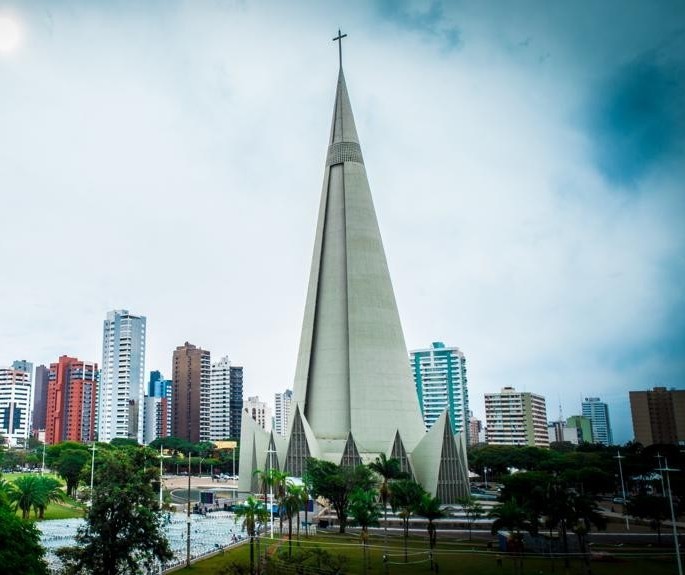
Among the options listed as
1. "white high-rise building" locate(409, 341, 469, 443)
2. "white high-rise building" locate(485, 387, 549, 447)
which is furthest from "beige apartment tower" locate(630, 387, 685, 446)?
"white high-rise building" locate(409, 341, 469, 443)

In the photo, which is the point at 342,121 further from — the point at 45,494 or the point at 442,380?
the point at 442,380

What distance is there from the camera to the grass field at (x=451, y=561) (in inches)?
1235

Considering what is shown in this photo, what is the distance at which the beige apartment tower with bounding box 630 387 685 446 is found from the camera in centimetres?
14625

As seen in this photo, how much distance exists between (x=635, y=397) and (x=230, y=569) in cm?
15169

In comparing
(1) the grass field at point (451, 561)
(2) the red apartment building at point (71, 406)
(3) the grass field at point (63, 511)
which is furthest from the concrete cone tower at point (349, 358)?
(2) the red apartment building at point (71, 406)

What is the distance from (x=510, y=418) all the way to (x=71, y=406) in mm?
116555

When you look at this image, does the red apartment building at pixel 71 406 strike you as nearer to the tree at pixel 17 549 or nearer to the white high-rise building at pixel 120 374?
the white high-rise building at pixel 120 374

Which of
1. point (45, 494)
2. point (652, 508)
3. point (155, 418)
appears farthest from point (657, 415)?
point (45, 494)

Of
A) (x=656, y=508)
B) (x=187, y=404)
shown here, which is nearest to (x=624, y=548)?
(x=656, y=508)

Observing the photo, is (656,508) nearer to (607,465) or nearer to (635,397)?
(607,465)

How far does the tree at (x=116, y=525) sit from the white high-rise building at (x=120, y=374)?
13481cm

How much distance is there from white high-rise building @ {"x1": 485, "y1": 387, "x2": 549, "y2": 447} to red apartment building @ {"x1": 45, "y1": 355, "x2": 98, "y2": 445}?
4114 inches

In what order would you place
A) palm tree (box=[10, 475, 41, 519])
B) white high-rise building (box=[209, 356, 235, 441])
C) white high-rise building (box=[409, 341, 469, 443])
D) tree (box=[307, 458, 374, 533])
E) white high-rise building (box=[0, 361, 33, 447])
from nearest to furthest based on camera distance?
tree (box=[307, 458, 374, 533]) → palm tree (box=[10, 475, 41, 519]) → white high-rise building (box=[409, 341, 469, 443]) → white high-rise building (box=[209, 356, 235, 441]) → white high-rise building (box=[0, 361, 33, 447])

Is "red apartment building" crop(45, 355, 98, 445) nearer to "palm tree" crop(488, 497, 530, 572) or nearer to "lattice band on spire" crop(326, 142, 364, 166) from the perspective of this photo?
"lattice band on spire" crop(326, 142, 364, 166)
